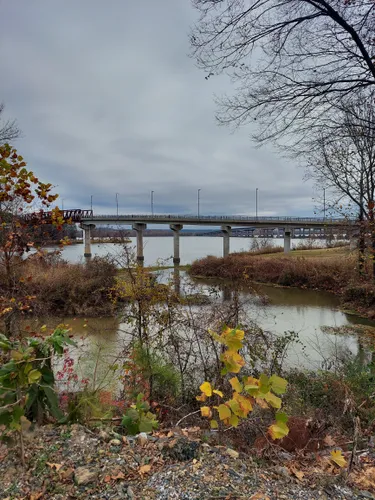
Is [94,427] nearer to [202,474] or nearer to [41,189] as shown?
[202,474]

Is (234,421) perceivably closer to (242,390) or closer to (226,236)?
(242,390)

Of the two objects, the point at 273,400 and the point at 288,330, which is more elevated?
the point at 273,400

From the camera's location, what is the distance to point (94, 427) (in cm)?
224

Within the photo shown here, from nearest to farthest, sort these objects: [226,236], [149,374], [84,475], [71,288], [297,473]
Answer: [84,475] < [297,473] < [149,374] < [71,288] < [226,236]

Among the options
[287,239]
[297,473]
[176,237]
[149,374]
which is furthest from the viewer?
[176,237]

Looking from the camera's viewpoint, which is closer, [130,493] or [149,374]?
[130,493]

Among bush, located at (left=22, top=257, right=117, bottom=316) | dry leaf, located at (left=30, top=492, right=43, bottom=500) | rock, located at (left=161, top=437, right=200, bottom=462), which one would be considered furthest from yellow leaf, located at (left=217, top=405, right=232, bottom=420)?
bush, located at (left=22, top=257, right=117, bottom=316)

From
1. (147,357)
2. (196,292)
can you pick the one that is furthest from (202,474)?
(196,292)

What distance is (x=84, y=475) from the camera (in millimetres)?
1672

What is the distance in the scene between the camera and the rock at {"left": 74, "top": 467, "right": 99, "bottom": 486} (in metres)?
1.64

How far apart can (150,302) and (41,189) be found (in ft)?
8.38

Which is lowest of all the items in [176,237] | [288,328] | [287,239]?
[288,328]

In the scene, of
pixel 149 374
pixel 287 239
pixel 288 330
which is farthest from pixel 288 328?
pixel 287 239

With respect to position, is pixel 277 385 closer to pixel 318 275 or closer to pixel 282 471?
pixel 282 471
